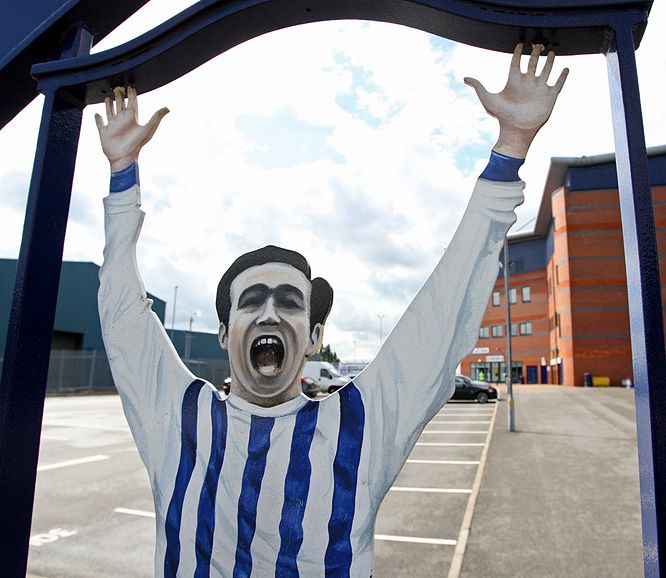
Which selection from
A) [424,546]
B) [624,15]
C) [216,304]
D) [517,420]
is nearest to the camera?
[624,15]

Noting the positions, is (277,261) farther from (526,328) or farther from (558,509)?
(526,328)

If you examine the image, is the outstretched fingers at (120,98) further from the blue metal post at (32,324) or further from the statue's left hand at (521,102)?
the statue's left hand at (521,102)

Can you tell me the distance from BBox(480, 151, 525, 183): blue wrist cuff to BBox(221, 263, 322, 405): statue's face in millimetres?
838

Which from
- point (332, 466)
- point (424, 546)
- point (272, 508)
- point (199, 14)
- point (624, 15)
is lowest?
point (424, 546)

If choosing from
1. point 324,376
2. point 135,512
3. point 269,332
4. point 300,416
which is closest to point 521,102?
point 269,332

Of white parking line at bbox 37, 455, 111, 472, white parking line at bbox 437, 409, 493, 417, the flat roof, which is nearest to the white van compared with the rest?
white parking line at bbox 437, 409, 493, 417

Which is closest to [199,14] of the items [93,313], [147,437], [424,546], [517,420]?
[147,437]

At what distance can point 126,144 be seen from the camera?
2324 millimetres

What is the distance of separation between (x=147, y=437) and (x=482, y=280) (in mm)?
1410

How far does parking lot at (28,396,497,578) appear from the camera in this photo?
4684 mm

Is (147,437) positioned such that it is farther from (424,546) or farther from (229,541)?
(424,546)

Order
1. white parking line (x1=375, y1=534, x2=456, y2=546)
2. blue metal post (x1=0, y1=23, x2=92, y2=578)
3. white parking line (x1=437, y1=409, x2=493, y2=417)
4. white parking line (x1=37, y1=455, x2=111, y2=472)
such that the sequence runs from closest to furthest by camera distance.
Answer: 1. blue metal post (x1=0, y1=23, x2=92, y2=578)
2. white parking line (x1=375, y1=534, x2=456, y2=546)
3. white parking line (x1=37, y1=455, x2=111, y2=472)
4. white parking line (x1=437, y1=409, x2=493, y2=417)

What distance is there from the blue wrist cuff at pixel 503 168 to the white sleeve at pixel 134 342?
4.52ft

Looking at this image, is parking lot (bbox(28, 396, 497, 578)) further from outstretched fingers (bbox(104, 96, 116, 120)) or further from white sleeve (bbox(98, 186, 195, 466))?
outstretched fingers (bbox(104, 96, 116, 120))
